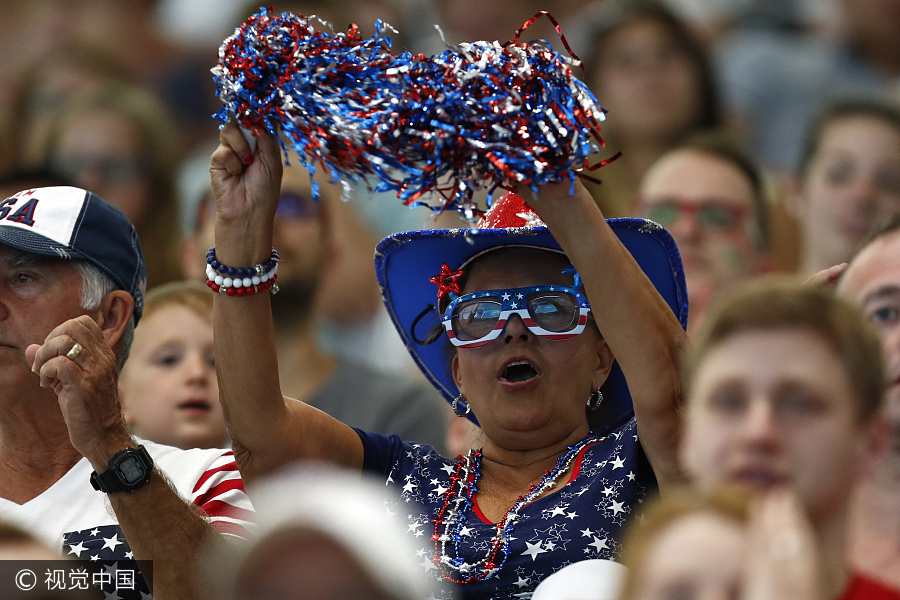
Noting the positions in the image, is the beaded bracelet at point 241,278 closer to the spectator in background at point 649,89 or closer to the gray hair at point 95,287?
the gray hair at point 95,287

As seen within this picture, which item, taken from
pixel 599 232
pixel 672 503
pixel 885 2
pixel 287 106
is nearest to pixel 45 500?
pixel 287 106

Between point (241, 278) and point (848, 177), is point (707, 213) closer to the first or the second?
point (848, 177)

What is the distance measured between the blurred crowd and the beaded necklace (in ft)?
0.89

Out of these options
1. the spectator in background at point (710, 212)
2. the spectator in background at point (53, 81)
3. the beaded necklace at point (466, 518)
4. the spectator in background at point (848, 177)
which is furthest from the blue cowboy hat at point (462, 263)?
the spectator in background at point (53, 81)

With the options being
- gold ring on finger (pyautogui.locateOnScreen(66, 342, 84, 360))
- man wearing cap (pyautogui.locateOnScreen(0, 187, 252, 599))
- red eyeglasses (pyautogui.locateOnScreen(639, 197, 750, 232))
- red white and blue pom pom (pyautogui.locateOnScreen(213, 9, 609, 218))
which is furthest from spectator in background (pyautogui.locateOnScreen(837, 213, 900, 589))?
red eyeglasses (pyautogui.locateOnScreen(639, 197, 750, 232))

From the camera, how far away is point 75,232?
10.9 ft

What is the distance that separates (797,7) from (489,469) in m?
3.96

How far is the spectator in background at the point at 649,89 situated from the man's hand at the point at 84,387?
3.10 metres

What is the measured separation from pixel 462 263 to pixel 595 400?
1.69 feet

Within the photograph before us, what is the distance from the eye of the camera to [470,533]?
296 cm

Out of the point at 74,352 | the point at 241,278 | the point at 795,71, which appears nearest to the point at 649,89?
the point at 795,71

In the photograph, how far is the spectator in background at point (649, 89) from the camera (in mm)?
5645

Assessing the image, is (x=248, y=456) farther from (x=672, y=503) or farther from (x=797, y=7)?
(x=797, y=7)

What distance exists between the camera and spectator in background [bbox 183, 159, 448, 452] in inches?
179
